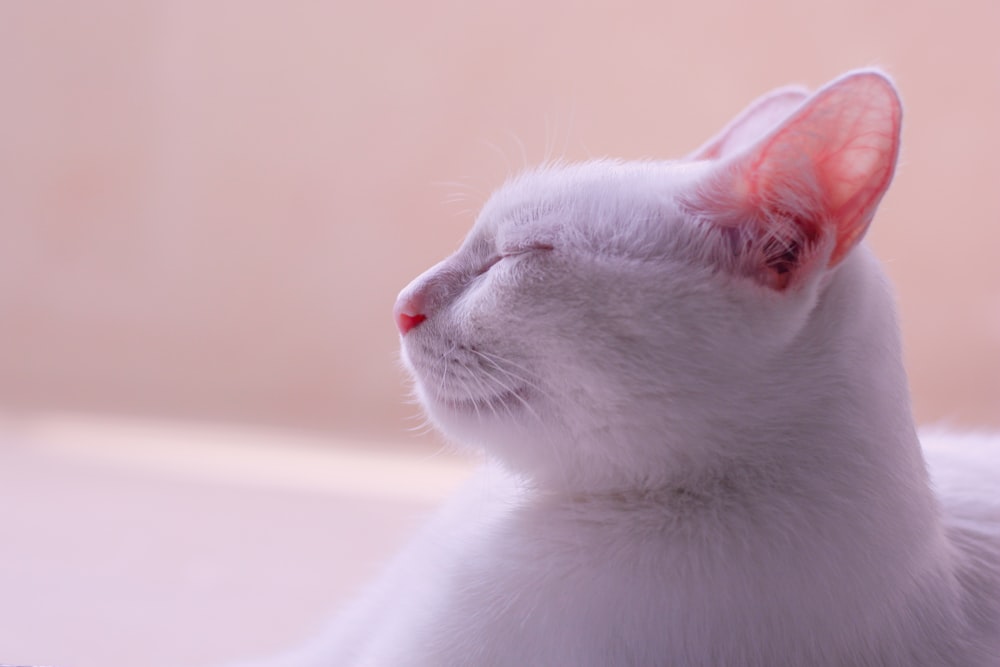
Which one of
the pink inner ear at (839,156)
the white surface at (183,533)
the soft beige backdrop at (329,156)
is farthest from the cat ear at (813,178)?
the soft beige backdrop at (329,156)

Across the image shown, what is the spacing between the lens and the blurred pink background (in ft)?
6.03

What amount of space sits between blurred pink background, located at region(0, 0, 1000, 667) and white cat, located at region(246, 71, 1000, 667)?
895 millimetres

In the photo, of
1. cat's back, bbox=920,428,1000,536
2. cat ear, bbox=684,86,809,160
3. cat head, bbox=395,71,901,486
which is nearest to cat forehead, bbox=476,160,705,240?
cat head, bbox=395,71,901,486

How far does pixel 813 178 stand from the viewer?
28.4 inches

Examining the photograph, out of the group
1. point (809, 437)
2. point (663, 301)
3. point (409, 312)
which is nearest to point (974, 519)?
point (809, 437)

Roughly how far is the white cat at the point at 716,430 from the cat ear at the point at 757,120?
0.68 feet

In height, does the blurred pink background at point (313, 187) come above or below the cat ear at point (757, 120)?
above

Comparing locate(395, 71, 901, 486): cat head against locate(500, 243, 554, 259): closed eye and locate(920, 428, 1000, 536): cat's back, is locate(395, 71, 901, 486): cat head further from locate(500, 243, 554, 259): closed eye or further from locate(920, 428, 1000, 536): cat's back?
Answer: locate(920, 428, 1000, 536): cat's back

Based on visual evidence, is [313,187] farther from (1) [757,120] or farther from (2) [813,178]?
(2) [813,178]

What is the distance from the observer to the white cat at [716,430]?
2.42 ft

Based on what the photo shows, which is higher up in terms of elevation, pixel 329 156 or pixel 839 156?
pixel 329 156

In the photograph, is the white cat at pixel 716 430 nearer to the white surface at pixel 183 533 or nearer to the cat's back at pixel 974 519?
the cat's back at pixel 974 519

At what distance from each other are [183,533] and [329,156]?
30.5 inches

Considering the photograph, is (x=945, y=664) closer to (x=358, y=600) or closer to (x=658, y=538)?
(x=658, y=538)
